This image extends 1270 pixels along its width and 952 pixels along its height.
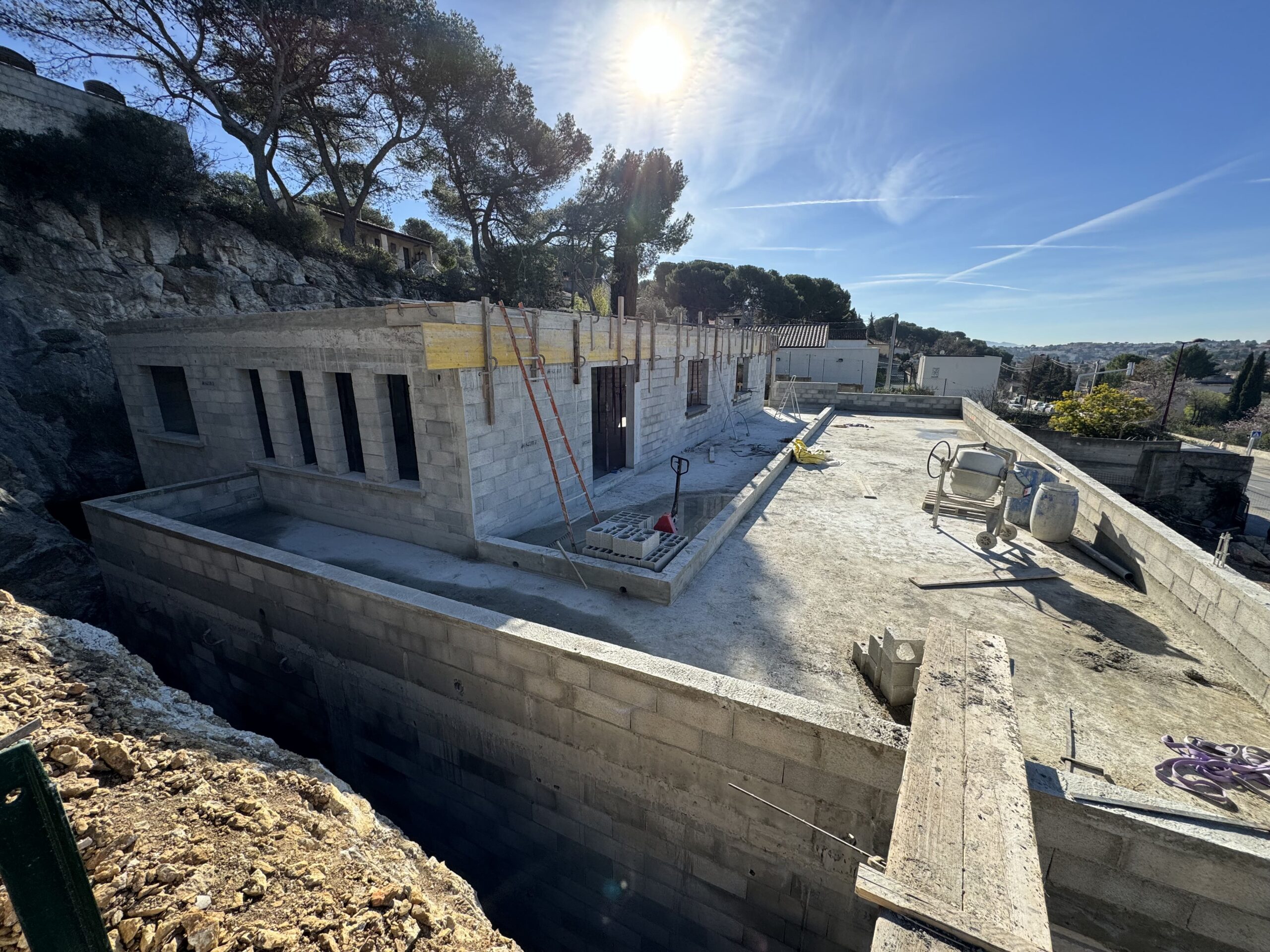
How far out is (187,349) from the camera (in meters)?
10.6

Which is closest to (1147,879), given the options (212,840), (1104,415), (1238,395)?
(212,840)

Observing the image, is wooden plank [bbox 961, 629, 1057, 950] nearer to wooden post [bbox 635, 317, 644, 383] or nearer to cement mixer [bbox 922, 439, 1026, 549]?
cement mixer [bbox 922, 439, 1026, 549]

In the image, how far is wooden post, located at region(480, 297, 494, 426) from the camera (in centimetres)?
770

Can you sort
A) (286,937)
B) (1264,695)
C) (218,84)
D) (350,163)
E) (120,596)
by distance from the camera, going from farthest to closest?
(350,163), (218,84), (120,596), (1264,695), (286,937)

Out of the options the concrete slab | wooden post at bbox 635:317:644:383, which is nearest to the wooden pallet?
the concrete slab

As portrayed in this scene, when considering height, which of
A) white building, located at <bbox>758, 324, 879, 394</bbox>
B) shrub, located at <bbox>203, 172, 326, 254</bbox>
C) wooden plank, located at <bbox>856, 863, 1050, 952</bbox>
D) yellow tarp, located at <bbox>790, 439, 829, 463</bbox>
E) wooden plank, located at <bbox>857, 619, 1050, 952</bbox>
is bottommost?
yellow tarp, located at <bbox>790, 439, 829, 463</bbox>

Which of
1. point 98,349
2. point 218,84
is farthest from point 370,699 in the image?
point 218,84

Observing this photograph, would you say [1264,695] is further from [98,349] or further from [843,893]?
[98,349]

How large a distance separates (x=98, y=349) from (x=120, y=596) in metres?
9.98

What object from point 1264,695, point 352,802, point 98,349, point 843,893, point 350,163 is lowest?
point 843,893

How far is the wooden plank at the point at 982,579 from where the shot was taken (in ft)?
23.8

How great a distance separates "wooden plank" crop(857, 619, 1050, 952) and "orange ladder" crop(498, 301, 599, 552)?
540cm

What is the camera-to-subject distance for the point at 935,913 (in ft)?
7.24

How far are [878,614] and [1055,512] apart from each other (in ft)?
15.0
